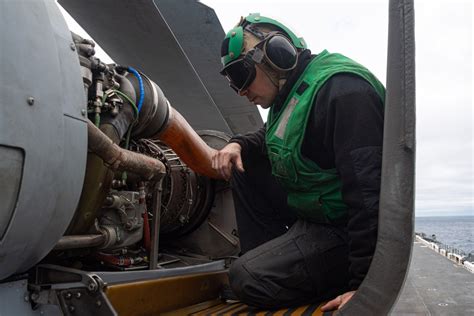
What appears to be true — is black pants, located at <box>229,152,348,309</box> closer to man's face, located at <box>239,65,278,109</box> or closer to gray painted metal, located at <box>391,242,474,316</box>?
man's face, located at <box>239,65,278,109</box>

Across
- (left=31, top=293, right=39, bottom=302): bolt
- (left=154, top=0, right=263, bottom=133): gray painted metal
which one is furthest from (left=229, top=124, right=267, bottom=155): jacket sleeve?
(left=154, top=0, right=263, bottom=133): gray painted metal

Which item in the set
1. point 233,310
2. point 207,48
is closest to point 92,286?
point 233,310

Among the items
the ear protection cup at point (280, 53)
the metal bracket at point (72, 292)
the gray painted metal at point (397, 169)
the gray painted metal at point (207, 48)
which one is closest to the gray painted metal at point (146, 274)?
the metal bracket at point (72, 292)

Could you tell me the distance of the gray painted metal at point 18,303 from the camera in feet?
5.36

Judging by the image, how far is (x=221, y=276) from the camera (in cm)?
311

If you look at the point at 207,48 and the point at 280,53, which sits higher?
the point at 207,48

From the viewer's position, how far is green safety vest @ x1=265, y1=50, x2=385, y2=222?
2242 millimetres

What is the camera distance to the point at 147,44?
3.80 metres

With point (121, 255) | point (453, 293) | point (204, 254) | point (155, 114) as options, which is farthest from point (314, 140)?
point (453, 293)

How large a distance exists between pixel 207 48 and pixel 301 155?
242 cm

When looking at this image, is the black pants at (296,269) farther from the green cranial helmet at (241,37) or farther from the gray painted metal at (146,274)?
the green cranial helmet at (241,37)

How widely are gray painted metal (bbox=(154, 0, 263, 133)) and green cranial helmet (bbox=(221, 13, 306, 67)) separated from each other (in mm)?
1745

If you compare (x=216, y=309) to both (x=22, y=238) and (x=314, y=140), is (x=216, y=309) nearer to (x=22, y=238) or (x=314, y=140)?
(x=314, y=140)

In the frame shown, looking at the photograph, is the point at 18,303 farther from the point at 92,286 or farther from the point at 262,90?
the point at 262,90
